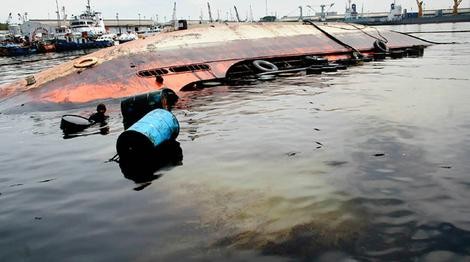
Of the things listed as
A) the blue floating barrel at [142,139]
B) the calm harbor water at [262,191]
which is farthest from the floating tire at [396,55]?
the blue floating barrel at [142,139]

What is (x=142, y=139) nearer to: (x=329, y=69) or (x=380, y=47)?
(x=329, y=69)

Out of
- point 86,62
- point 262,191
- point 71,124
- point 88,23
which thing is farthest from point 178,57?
point 88,23

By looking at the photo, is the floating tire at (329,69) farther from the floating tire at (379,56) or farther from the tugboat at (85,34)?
the tugboat at (85,34)

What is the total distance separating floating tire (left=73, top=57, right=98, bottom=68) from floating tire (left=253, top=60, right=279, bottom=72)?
9452 mm

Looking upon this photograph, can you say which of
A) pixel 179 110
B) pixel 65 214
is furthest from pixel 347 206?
pixel 179 110

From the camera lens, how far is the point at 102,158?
11000 mm

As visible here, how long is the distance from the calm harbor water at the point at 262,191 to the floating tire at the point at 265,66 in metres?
9.93

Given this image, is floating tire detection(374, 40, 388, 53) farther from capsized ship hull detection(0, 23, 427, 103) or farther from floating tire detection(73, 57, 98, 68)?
floating tire detection(73, 57, 98, 68)

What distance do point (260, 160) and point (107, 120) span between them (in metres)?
7.98

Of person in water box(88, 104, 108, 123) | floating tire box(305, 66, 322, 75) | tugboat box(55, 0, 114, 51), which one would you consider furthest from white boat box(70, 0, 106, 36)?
person in water box(88, 104, 108, 123)

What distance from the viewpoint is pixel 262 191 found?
8047 millimetres

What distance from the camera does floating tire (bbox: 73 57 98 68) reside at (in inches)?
792

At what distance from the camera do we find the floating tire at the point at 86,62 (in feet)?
66.0

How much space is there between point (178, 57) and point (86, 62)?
4.82 meters
